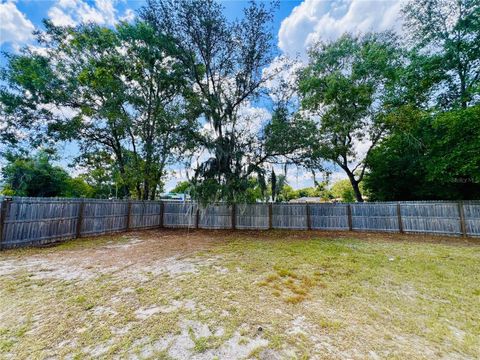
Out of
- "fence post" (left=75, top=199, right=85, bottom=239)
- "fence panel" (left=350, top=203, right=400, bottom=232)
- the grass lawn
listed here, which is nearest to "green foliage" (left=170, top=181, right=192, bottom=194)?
"fence post" (left=75, top=199, right=85, bottom=239)

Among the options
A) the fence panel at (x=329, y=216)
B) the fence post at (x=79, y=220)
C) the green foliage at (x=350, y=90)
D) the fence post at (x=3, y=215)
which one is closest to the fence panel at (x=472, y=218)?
the fence panel at (x=329, y=216)

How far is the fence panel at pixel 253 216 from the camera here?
8630 millimetres

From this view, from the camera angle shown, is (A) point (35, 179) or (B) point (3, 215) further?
(A) point (35, 179)

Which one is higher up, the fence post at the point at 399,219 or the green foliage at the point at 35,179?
the green foliage at the point at 35,179

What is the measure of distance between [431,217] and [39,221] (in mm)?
11147

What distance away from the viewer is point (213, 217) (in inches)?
356

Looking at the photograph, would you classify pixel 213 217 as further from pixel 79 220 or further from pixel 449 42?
pixel 449 42

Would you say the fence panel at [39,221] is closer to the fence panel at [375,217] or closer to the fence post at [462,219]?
the fence panel at [375,217]

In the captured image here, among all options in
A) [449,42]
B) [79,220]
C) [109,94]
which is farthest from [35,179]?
[449,42]

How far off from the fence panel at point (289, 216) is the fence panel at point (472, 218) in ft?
15.3

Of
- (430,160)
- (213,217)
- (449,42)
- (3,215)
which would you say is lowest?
(213,217)

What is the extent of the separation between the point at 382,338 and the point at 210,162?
6416mm

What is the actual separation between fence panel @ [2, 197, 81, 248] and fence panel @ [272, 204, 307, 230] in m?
6.74

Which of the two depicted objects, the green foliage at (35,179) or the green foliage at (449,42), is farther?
the green foliage at (35,179)
